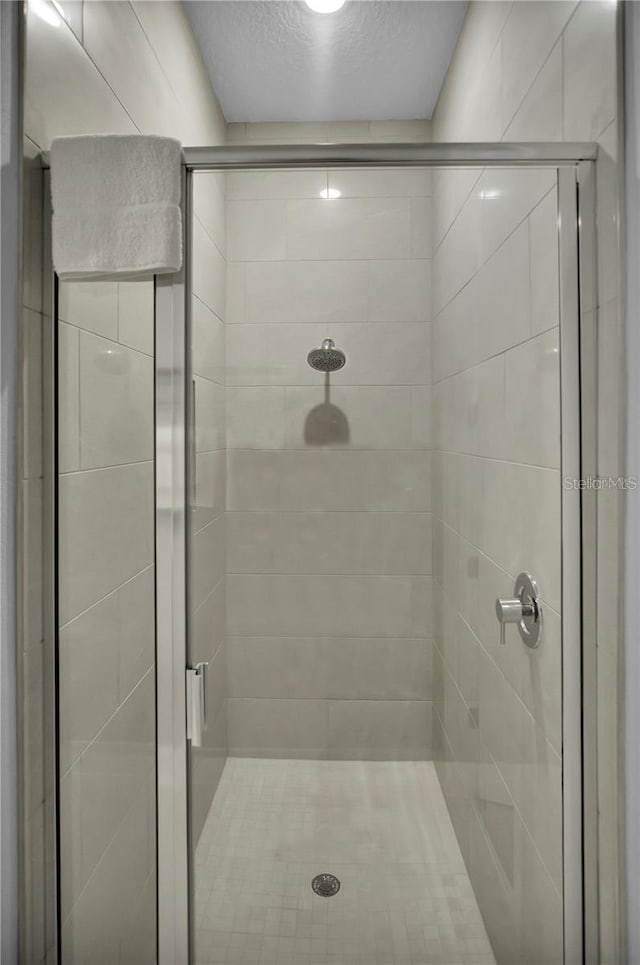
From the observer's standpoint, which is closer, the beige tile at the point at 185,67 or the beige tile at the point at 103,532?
the beige tile at the point at 103,532

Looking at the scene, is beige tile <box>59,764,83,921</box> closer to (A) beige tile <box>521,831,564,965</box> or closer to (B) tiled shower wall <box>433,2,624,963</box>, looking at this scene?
(B) tiled shower wall <box>433,2,624,963</box>

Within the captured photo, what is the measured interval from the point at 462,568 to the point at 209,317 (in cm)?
66

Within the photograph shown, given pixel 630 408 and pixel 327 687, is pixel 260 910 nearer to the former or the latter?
pixel 327 687

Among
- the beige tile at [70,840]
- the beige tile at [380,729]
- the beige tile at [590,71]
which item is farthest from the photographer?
the beige tile at [380,729]

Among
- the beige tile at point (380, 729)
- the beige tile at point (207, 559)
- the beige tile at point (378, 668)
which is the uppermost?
the beige tile at point (207, 559)

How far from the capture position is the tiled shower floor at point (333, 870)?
3.20 ft

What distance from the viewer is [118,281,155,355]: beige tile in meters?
0.95

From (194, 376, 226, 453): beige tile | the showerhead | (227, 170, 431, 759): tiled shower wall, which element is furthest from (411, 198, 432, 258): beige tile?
(194, 376, 226, 453): beige tile

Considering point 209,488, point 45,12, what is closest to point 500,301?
point 209,488

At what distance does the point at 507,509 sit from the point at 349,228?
0.59 meters

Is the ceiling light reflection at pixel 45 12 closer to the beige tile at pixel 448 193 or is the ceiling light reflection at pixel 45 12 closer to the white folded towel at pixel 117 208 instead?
the white folded towel at pixel 117 208

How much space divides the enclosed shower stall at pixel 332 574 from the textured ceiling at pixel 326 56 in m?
0.86

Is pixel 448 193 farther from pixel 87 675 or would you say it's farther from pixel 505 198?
pixel 87 675

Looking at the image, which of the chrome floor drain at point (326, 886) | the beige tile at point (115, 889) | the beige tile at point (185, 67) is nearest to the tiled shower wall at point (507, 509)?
the chrome floor drain at point (326, 886)
